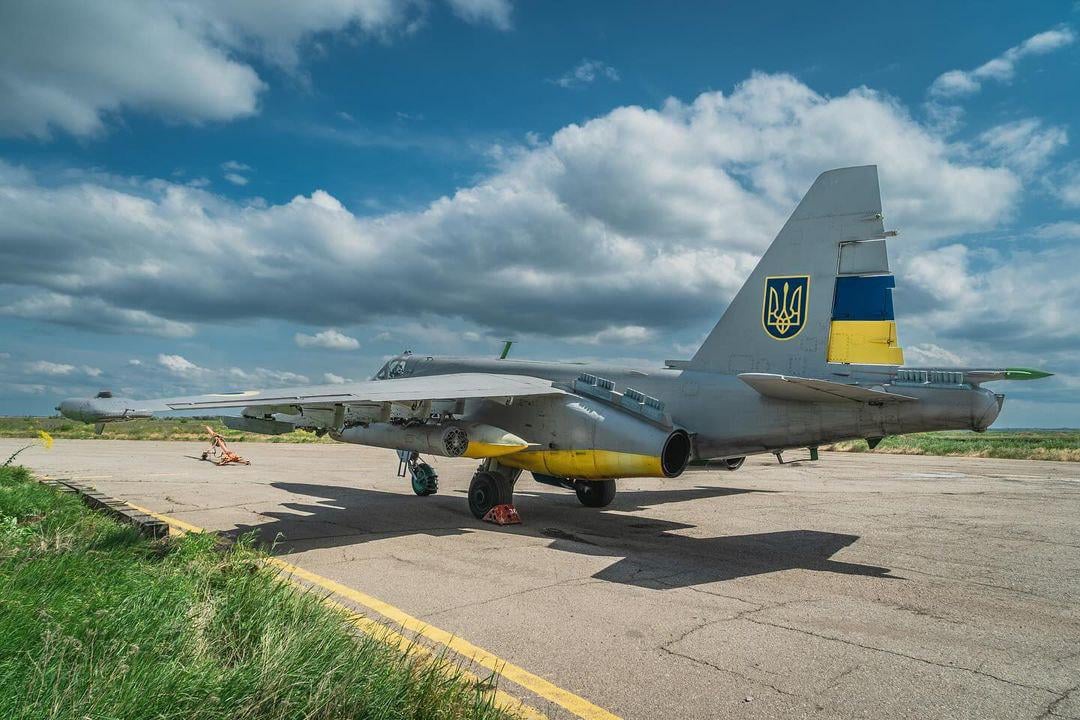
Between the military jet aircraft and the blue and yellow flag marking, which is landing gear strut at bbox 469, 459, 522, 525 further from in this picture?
the blue and yellow flag marking

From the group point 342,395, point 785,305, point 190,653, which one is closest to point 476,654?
point 190,653

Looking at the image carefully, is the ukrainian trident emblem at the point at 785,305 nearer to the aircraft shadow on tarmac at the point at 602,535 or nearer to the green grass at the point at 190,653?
the aircraft shadow on tarmac at the point at 602,535

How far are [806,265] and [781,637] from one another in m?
6.40

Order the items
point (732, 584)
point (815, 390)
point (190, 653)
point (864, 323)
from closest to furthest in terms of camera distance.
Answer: point (190, 653), point (732, 584), point (815, 390), point (864, 323)

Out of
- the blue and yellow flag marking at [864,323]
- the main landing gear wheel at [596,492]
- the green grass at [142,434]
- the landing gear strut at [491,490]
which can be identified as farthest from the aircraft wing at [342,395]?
the green grass at [142,434]

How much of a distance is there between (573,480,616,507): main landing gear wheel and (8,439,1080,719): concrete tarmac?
244 millimetres

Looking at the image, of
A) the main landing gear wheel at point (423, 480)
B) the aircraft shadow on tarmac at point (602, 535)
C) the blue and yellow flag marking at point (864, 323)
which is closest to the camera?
the aircraft shadow on tarmac at point (602, 535)

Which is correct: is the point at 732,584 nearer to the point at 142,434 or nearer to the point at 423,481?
the point at 423,481

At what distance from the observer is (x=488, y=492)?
12.1m

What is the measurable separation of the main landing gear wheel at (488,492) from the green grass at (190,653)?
6.60 m

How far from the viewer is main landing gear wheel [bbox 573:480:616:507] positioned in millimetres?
13781

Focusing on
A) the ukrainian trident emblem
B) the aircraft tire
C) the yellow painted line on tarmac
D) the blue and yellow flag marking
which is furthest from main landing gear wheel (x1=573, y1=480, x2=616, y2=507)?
the yellow painted line on tarmac

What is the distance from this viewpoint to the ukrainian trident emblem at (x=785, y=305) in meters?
10.1

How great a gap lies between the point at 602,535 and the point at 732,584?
3.48 metres
